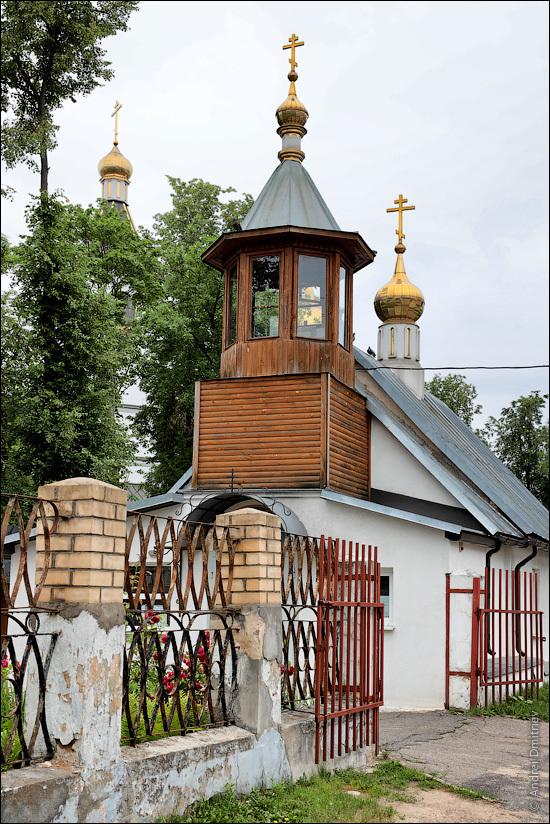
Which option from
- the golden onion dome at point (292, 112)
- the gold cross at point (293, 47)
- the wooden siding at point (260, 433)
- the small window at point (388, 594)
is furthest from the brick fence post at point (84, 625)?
the gold cross at point (293, 47)

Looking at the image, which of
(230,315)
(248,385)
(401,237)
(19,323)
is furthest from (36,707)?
(401,237)

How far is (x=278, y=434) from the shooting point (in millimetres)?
14312

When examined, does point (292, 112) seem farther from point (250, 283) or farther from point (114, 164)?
point (114, 164)

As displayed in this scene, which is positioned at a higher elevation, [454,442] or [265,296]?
[265,296]

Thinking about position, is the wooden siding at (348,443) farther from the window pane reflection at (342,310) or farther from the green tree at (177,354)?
the green tree at (177,354)

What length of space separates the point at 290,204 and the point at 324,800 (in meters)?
10.8

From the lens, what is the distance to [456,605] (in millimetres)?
12734

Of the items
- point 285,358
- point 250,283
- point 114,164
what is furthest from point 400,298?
point 114,164

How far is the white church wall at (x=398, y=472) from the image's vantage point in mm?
15273

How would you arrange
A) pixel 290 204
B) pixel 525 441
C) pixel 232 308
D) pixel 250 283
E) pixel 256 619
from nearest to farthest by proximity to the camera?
pixel 256 619
pixel 250 283
pixel 290 204
pixel 232 308
pixel 525 441

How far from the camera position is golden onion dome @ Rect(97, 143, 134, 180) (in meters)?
40.5

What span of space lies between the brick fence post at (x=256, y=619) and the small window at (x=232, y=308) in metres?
8.68

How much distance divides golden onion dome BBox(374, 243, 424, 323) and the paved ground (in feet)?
38.1

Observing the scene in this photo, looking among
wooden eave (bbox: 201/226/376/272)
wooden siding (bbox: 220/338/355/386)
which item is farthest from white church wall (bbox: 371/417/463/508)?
wooden eave (bbox: 201/226/376/272)
